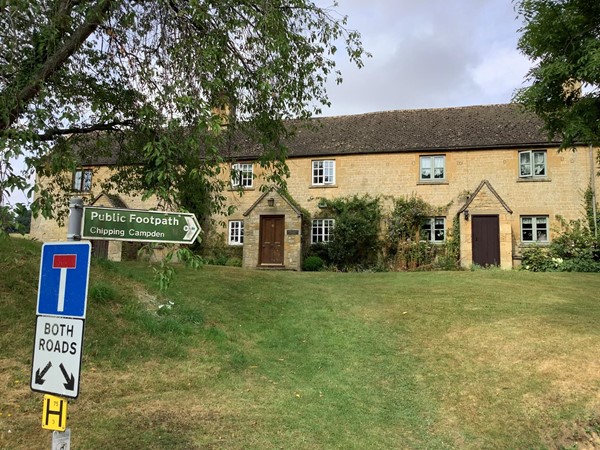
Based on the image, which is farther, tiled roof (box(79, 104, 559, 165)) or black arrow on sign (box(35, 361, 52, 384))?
tiled roof (box(79, 104, 559, 165))

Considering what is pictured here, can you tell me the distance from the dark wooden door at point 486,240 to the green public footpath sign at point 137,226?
67.0ft

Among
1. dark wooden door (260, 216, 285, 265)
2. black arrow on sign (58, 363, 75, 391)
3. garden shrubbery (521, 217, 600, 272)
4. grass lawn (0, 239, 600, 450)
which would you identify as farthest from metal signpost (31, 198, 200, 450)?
garden shrubbery (521, 217, 600, 272)

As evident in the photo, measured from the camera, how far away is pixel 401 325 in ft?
34.3

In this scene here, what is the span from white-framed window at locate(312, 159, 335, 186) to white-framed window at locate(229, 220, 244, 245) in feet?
15.2

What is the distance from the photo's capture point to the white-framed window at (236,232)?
82.6ft

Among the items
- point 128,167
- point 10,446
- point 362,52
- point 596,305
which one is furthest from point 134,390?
point 596,305

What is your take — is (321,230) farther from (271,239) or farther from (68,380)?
(68,380)

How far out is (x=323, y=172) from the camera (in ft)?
82.1

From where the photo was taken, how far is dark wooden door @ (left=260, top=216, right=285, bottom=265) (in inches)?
931

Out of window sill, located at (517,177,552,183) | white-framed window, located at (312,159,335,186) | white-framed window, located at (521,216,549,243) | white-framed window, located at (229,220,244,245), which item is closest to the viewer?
white-framed window, located at (521,216,549,243)

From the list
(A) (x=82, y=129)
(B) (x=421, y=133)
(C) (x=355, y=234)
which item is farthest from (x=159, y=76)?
(B) (x=421, y=133)

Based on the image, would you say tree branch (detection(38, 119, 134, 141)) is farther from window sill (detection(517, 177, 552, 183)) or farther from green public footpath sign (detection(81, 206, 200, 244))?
window sill (detection(517, 177, 552, 183))

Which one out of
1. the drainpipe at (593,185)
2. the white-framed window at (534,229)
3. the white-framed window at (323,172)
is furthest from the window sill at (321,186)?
the drainpipe at (593,185)

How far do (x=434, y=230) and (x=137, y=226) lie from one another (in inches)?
838
